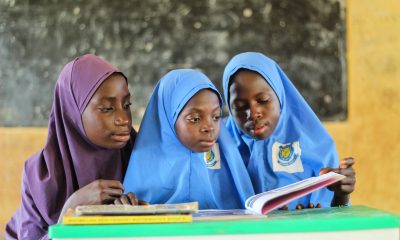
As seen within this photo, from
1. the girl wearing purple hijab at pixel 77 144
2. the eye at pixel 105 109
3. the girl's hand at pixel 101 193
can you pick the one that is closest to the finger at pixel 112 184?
the girl's hand at pixel 101 193

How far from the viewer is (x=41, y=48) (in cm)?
446

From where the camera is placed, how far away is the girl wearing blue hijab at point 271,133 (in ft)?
7.01

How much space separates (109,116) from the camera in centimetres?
195

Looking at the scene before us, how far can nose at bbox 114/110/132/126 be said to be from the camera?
1.93 metres

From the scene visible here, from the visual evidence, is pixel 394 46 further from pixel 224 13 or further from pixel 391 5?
pixel 224 13

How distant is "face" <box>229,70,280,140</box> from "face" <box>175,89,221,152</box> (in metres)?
0.14

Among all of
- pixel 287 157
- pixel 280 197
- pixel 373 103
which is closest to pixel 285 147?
pixel 287 157

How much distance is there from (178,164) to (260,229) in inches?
31.1

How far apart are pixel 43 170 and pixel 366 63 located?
3.25m

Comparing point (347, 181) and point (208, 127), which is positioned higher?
point (208, 127)

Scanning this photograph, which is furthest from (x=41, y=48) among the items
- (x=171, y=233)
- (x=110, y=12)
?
(x=171, y=233)

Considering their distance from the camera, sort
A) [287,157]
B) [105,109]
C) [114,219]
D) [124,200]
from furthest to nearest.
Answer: [287,157]
[105,109]
[124,200]
[114,219]

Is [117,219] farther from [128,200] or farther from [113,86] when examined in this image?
[113,86]

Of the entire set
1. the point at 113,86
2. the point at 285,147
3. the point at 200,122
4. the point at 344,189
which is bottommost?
the point at 344,189
